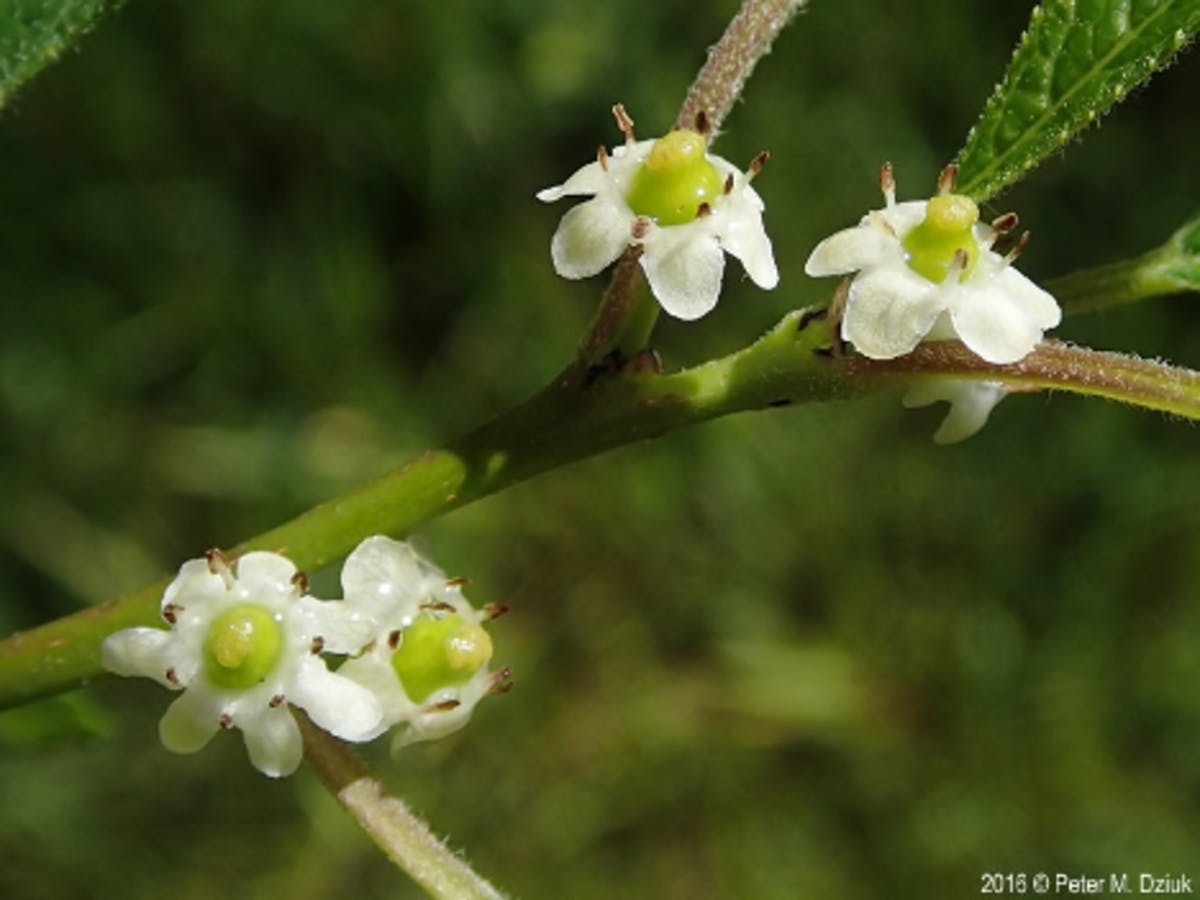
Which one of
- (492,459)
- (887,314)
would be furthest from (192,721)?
(887,314)

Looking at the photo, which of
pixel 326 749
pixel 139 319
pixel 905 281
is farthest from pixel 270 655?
pixel 139 319

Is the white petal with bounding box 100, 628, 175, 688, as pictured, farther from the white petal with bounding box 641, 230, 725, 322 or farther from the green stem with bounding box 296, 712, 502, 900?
the white petal with bounding box 641, 230, 725, 322

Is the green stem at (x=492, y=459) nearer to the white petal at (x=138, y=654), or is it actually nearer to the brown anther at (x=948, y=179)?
the white petal at (x=138, y=654)

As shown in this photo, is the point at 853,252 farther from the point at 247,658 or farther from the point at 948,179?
the point at 247,658

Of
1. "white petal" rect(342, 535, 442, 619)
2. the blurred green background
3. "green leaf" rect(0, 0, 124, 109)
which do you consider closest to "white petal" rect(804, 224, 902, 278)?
"white petal" rect(342, 535, 442, 619)

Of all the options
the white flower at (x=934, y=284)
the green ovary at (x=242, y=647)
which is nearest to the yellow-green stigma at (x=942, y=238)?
the white flower at (x=934, y=284)
